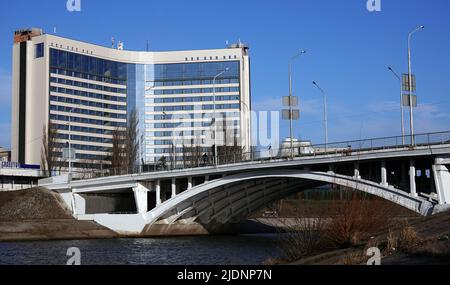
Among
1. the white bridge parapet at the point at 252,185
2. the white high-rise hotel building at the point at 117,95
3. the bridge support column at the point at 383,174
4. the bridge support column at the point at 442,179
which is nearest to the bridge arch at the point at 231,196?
the white bridge parapet at the point at 252,185

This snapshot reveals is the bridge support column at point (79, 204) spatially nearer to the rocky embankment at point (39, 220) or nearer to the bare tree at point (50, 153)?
the rocky embankment at point (39, 220)

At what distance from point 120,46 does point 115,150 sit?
61.6 metres

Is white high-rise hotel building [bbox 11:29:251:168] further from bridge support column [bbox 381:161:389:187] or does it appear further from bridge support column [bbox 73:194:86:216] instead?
bridge support column [bbox 381:161:389:187]

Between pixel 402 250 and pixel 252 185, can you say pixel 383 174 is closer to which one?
pixel 252 185

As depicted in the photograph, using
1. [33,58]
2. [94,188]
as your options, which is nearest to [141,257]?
[94,188]

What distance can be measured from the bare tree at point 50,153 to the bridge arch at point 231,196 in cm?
4958

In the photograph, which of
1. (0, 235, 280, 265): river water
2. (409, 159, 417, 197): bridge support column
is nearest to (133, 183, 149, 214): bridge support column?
(0, 235, 280, 265): river water

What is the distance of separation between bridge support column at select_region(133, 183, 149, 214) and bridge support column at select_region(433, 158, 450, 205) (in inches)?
1456

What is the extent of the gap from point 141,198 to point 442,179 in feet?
126

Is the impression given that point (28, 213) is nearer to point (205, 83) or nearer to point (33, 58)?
point (33, 58)

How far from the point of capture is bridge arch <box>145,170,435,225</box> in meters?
59.0

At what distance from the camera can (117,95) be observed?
6353 inches

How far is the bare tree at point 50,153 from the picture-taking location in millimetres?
115062

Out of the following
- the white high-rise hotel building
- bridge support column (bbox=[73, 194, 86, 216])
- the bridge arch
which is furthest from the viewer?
the white high-rise hotel building
